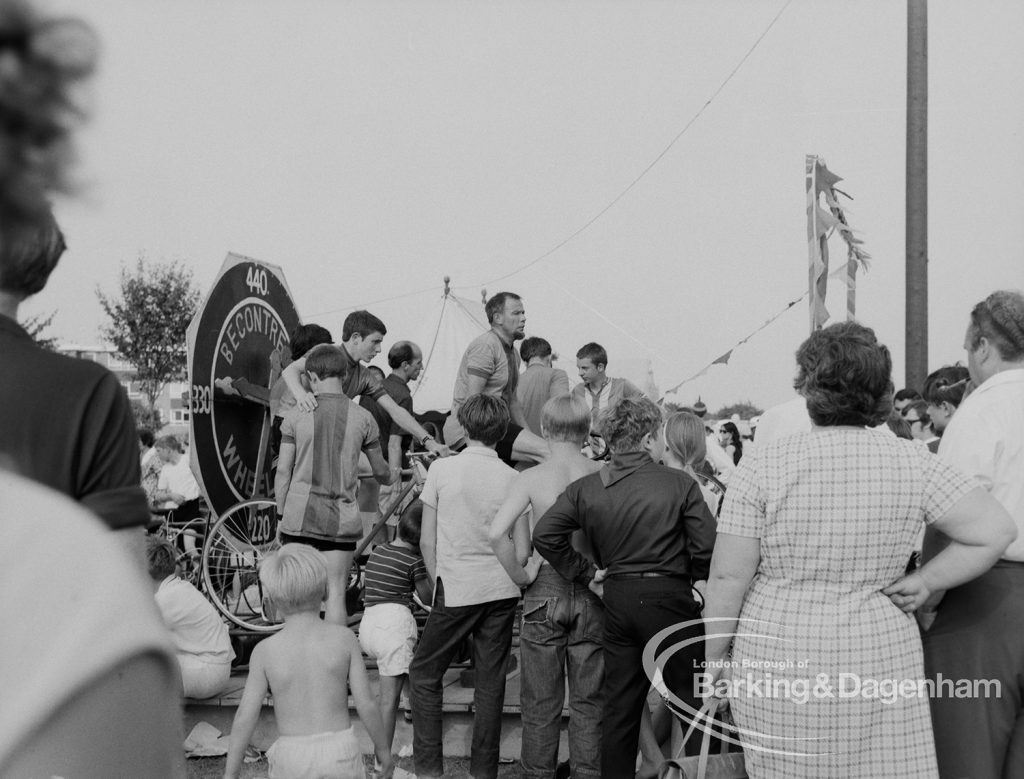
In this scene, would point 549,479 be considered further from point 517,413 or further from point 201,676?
point 201,676

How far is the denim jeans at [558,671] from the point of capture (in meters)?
5.25

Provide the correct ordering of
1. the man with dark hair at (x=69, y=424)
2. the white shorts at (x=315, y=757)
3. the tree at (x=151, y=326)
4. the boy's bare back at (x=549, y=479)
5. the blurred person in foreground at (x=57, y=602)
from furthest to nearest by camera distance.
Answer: the tree at (x=151, y=326), the boy's bare back at (x=549, y=479), the white shorts at (x=315, y=757), the man with dark hair at (x=69, y=424), the blurred person in foreground at (x=57, y=602)

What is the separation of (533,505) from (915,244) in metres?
4.22

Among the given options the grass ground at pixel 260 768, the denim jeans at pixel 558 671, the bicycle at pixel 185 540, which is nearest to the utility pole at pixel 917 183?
the denim jeans at pixel 558 671

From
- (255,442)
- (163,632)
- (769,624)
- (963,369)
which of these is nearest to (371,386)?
(255,442)

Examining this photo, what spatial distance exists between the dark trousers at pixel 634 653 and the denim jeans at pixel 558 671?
0.28 meters

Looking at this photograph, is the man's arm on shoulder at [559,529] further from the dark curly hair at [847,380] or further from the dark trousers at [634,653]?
the dark curly hair at [847,380]

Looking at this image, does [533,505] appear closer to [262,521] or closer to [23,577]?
[262,521]

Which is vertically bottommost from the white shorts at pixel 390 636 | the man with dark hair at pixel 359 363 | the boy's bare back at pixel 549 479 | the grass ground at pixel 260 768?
the grass ground at pixel 260 768

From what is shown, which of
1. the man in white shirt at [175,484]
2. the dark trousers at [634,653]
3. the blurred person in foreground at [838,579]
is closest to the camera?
the blurred person in foreground at [838,579]

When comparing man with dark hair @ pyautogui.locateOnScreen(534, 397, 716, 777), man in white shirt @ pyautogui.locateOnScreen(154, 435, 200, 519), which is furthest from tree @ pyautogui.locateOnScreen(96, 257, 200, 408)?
man with dark hair @ pyautogui.locateOnScreen(534, 397, 716, 777)

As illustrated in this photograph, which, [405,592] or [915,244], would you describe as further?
[915,244]

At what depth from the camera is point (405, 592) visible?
6.00m

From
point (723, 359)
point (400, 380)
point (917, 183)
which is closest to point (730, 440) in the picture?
point (723, 359)
